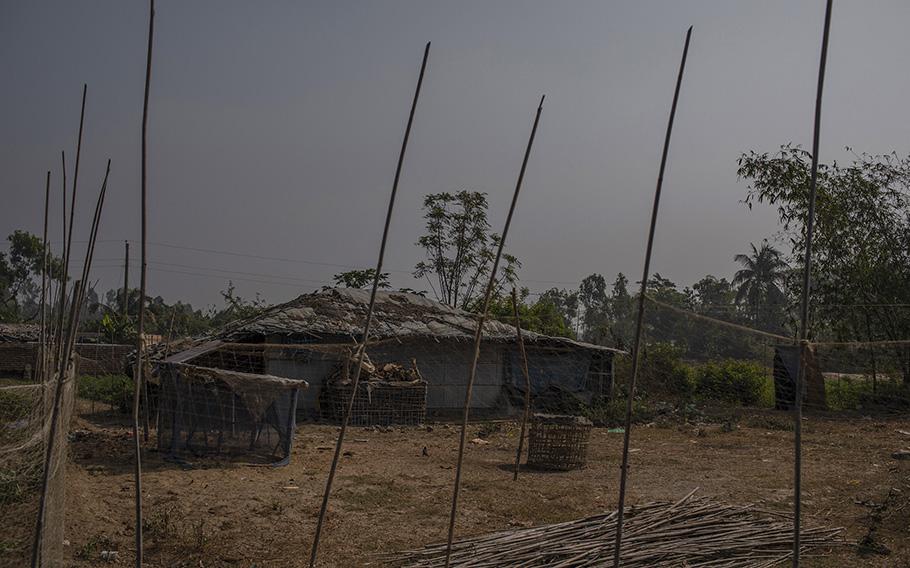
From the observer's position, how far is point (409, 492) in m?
8.42

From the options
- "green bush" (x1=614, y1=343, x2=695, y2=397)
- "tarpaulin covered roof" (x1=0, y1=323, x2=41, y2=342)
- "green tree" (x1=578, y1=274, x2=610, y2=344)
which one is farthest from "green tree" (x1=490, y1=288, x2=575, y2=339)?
"green tree" (x1=578, y1=274, x2=610, y2=344)

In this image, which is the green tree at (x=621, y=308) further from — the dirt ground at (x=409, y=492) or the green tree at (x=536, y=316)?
the dirt ground at (x=409, y=492)

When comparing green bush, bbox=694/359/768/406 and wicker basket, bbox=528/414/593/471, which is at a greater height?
green bush, bbox=694/359/768/406

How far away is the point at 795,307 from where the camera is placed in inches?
766

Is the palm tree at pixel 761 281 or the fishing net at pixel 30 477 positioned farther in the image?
the palm tree at pixel 761 281

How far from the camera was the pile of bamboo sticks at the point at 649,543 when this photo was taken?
539 centimetres

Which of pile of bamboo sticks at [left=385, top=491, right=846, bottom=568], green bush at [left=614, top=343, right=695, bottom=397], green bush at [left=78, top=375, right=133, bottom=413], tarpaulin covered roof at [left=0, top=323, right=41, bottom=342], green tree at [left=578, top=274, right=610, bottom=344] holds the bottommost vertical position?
green bush at [left=78, top=375, right=133, bottom=413]

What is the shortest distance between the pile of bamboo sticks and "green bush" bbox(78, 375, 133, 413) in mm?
11065

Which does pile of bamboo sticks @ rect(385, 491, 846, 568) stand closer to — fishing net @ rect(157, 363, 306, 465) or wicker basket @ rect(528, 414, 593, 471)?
wicker basket @ rect(528, 414, 593, 471)

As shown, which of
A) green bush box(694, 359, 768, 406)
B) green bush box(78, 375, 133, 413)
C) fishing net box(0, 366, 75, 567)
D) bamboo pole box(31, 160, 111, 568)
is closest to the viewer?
bamboo pole box(31, 160, 111, 568)

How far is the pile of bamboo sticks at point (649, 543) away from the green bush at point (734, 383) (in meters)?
13.5

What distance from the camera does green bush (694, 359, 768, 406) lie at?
1933 cm

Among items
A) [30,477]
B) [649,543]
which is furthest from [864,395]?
[30,477]

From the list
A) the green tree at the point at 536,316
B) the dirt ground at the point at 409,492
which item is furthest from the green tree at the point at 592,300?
the dirt ground at the point at 409,492
